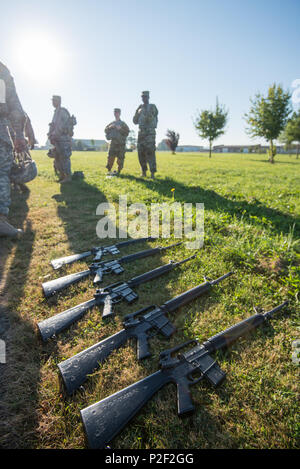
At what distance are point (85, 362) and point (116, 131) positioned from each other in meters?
12.2

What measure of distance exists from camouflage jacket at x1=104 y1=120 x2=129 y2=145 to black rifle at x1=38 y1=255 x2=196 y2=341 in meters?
10.7

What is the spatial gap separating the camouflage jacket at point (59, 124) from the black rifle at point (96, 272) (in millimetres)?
8085

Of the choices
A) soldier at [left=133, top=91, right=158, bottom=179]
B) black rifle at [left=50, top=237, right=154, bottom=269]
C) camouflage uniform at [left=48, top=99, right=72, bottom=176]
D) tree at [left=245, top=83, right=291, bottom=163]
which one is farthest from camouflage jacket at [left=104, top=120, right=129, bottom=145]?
tree at [left=245, top=83, right=291, bottom=163]

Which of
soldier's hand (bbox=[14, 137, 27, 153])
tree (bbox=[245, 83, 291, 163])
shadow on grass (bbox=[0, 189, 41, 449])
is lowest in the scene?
shadow on grass (bbox=[0, 189, 41, 449])

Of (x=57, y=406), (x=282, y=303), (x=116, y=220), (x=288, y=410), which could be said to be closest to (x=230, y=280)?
(x=282, y=303)

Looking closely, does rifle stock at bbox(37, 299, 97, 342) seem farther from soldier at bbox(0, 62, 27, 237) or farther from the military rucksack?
the military rucksack

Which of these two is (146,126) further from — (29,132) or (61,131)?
(29,132)

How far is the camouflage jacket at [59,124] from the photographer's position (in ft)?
30.3

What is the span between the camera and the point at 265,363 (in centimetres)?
212

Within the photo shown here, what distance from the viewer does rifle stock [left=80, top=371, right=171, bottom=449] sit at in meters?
1.52

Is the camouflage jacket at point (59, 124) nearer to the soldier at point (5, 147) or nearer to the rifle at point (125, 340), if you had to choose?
the soldier at point (5, 147)

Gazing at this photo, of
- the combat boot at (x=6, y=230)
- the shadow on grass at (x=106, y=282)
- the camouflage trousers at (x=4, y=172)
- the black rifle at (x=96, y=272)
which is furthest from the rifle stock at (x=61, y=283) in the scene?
the camouflage trousers at (x=4, y=172)
